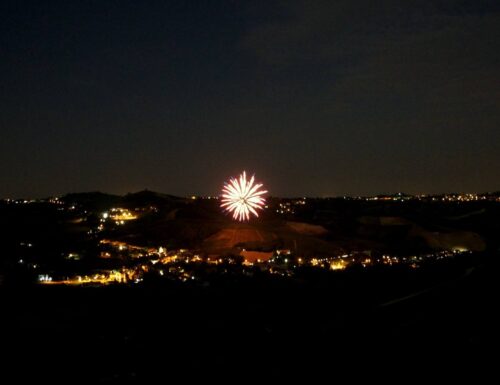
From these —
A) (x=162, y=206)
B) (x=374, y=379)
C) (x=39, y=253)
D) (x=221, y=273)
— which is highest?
(x=162, y=206)

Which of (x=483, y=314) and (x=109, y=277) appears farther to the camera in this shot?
(x=109, y=277)

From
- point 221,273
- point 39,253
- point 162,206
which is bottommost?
point 221,273

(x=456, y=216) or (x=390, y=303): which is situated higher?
(x=456, y=216)

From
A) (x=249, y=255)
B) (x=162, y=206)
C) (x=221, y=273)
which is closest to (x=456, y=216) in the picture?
(x=162, y=206)

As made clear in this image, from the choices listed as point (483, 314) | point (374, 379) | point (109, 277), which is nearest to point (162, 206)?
point (109, 277)

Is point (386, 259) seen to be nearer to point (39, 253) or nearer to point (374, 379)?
point (39, 253)

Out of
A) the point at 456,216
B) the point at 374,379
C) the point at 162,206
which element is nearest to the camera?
the point at 374,379

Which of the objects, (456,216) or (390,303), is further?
(456,216)

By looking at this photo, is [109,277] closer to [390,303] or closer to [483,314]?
[390,303]

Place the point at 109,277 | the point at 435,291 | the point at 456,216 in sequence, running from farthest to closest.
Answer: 1. the point at 456,216
2. the point at 109,277
3. the point at 435,291
